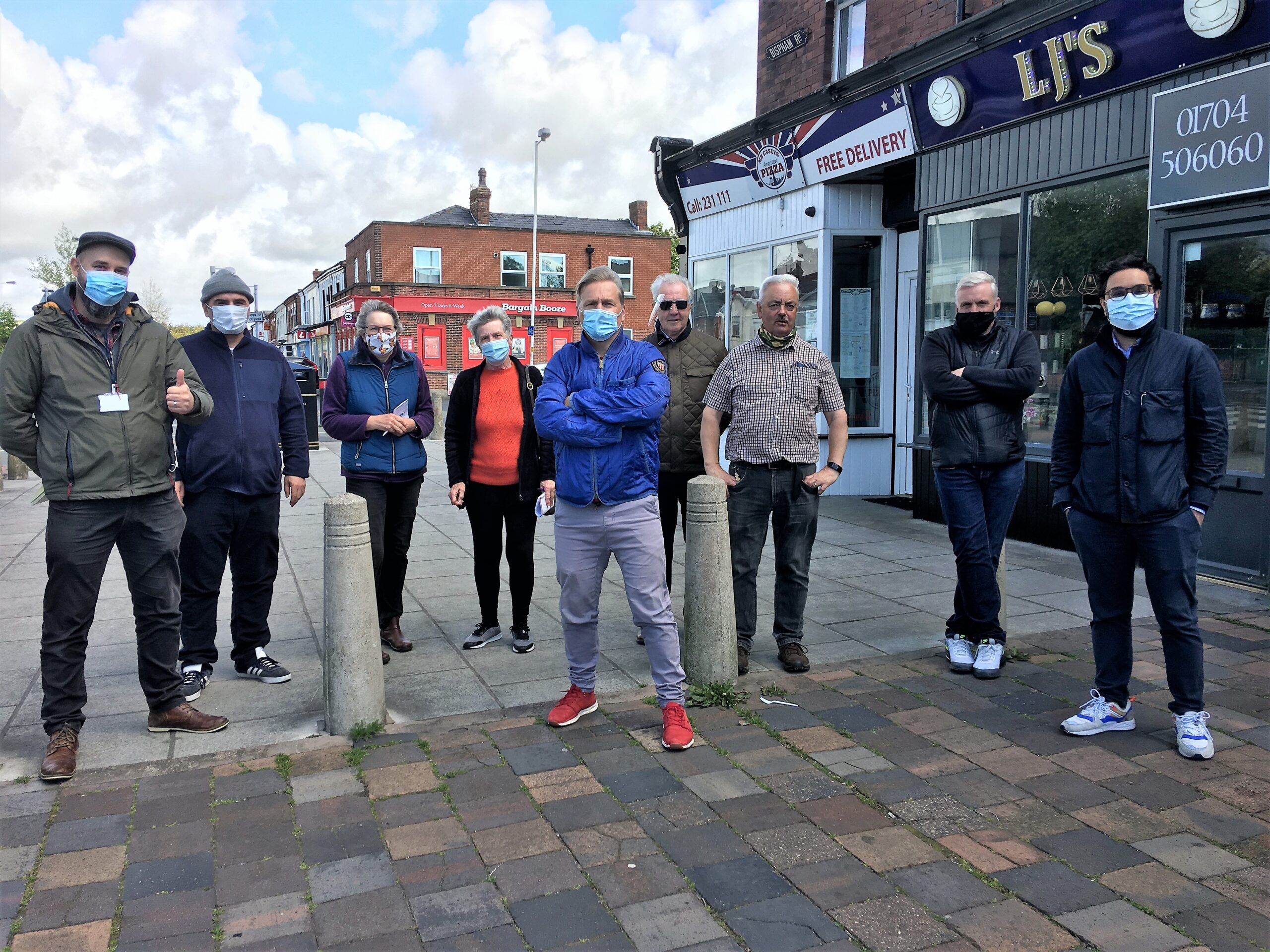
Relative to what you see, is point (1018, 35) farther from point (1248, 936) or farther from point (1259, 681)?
point (1248, 936)

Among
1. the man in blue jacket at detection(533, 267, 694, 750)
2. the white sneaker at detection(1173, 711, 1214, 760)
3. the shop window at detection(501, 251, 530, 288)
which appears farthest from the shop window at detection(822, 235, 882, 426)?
the shop window at detection(501, 251, 530, 288)

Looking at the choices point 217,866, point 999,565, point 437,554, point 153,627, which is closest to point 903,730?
point 999,565

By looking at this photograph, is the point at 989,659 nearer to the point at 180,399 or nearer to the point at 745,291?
the point at 180,399

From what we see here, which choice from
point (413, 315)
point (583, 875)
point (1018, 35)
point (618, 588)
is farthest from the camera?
point (413, 315)

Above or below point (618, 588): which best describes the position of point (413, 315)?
above

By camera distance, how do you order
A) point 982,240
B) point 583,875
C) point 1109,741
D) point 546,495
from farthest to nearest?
point 982,240
point 546,495
point 1109,741
point 583,875

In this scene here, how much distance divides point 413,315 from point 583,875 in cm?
4047

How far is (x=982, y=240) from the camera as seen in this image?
8906mm

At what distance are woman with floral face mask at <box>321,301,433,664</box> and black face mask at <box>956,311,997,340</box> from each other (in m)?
2.77

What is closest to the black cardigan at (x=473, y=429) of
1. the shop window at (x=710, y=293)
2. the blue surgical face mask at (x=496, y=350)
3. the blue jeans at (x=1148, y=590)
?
the blue surgical face mask at (x=496, y=350)

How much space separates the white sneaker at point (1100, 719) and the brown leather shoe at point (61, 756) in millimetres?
3964

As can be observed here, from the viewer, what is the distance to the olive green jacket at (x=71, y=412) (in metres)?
3.80

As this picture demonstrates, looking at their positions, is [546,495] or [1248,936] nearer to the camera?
[1248,936]

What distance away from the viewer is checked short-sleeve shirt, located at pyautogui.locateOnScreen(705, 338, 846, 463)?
5020 millimetres
